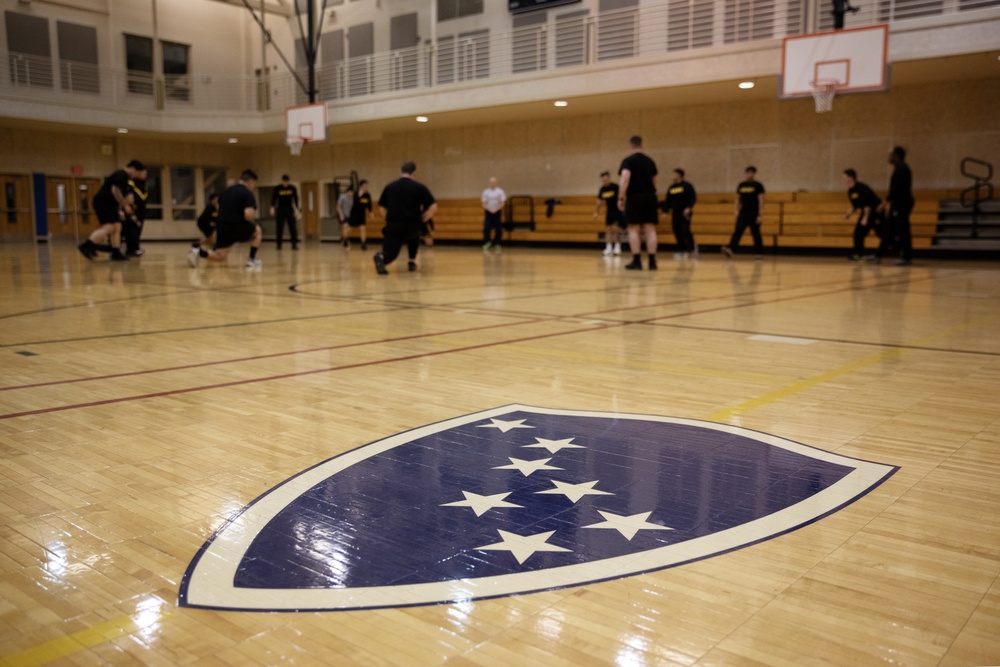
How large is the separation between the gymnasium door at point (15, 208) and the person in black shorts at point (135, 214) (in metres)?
12.1

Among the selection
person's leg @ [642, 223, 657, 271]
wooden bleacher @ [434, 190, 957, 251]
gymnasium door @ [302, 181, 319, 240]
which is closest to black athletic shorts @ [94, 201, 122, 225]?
person's leg @ [642, 223, 657, 271]

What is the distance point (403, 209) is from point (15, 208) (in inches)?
790

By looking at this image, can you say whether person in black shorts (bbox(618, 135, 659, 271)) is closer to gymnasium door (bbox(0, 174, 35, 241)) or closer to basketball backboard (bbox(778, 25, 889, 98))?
basketball backboard (bbox(778, 25, 889, 98))

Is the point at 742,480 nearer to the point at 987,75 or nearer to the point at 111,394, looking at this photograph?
the point at 111,394

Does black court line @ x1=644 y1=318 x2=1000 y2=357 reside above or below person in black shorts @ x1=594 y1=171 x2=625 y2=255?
below

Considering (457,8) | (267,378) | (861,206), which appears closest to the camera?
(267,378)

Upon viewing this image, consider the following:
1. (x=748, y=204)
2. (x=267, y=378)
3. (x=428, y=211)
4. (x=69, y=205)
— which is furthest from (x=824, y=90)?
(x=69, y=205)

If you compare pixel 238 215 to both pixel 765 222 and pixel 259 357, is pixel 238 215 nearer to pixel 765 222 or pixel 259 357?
pixel 259 357

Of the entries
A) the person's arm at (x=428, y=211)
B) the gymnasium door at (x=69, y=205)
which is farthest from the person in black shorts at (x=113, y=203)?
the gymnasium door at (x=69, y=205)

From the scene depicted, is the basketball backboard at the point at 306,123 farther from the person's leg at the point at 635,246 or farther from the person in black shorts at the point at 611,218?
the person's leg at the point at 635,246

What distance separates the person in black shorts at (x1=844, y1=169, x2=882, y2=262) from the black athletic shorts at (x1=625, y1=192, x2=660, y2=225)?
172 inches

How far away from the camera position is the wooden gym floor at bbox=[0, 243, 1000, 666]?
166 cm

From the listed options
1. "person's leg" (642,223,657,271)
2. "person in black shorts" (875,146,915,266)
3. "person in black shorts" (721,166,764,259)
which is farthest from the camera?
"person in black shorts" (721,166,764,259)

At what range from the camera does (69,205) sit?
26.6 meters
